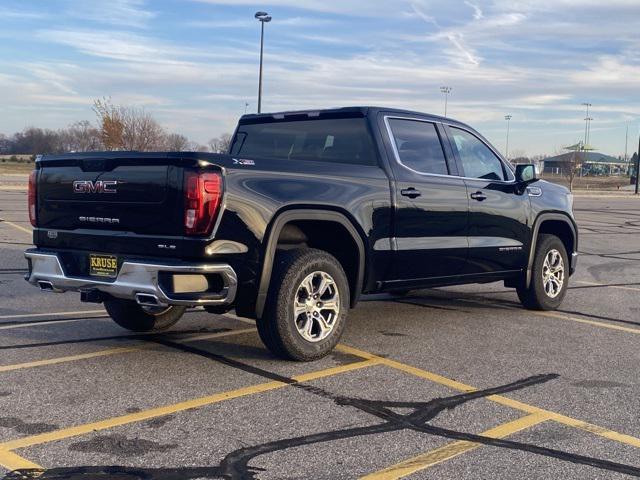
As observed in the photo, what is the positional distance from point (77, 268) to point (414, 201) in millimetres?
2815

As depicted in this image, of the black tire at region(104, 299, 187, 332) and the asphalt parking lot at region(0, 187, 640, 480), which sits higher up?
the black tire at region(104, 299, 187, 332)

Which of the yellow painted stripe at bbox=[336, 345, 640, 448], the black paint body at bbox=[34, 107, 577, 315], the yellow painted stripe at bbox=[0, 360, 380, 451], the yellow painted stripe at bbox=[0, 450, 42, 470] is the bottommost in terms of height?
the yellow painted stripe at bbox=[0, 450, 42, 470]

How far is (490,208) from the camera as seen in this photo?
760cm

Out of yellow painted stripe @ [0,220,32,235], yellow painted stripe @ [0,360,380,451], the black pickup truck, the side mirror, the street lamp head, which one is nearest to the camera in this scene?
yellow painted stripe @ [0,360,380,451]

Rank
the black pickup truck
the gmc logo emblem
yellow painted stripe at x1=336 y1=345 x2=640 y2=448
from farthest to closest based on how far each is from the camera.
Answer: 1. the gmc logo emblem
2. the black pickup truck
3. yellow painted stripe at x1=336 y1=345 x2=640 y2=448

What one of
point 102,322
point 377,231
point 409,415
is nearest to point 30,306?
Result: point 102,322

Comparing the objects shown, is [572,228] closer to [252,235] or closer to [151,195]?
[252,235]

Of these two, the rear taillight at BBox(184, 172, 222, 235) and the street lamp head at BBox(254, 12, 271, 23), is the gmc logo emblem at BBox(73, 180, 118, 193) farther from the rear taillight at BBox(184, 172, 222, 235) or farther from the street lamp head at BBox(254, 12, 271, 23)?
the street lamp head at BBox(254, 12, 271, 23)

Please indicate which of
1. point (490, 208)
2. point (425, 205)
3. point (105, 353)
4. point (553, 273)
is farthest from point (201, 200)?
point (553, 273)

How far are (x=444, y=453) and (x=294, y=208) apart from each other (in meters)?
2.30

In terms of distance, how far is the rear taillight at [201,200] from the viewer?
203 inches

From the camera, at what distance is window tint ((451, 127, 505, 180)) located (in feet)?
24.8

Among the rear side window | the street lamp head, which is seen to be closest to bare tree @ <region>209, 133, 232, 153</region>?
the rear side window

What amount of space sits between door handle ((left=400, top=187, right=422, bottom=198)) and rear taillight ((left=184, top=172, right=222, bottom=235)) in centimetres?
198
